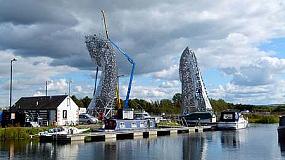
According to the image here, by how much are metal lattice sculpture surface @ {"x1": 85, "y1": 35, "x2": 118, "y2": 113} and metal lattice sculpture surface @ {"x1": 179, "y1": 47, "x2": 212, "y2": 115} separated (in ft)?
92.9

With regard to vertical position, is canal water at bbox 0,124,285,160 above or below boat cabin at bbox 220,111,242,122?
below

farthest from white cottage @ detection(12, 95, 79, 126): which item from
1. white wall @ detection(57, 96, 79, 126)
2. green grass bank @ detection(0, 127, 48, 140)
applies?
green grass bank @ detection(0, 127, 48, 140)

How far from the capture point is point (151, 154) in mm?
52188

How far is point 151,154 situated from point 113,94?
199 ft

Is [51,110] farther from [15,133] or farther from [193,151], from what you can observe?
[193,151]

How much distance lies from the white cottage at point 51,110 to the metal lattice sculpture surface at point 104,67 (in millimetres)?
26519

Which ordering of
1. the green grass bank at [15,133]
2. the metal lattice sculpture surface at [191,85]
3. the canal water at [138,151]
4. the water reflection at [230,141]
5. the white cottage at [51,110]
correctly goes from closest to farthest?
the canal water at [138,151], the green grass bank at [15,133], the water reflection at [230,141], the white cottage at [51,110], the metal lattice sculpture surface at [191,85]

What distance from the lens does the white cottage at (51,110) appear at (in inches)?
3132

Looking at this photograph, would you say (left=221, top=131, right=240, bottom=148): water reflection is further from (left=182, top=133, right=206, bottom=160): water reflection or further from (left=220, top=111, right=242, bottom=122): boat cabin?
(left=220, top=111, right=242, bottom=122): boat cabin

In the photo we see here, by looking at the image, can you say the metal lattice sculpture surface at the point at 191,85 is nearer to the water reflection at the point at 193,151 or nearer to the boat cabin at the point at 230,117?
the boat cabin at the point at 230,117

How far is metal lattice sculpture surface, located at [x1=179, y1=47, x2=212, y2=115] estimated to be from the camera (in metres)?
134

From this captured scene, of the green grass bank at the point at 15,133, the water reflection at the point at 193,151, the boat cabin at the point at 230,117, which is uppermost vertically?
the boat cabin at the point at 230,117

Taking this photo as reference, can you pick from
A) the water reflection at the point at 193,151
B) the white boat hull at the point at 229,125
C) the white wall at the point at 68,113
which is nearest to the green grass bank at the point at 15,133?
the white wall at the point at 68,113

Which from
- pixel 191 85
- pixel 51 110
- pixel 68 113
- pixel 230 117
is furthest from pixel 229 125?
pixel 51 110
